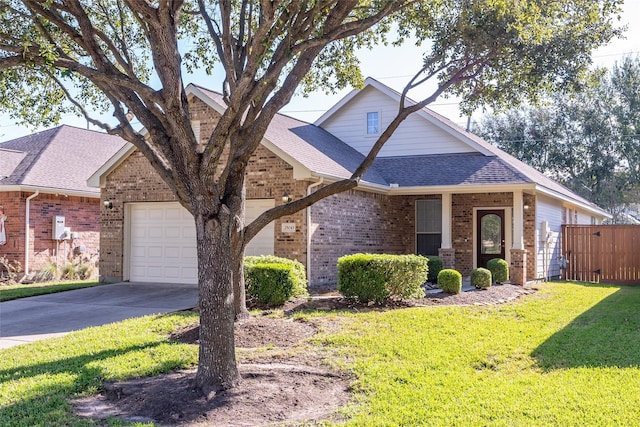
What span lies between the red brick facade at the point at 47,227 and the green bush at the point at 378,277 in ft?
37.7

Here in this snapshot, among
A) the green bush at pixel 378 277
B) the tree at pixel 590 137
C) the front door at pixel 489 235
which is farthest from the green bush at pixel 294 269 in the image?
the tree at pixel 590 137

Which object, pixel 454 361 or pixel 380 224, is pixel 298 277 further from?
pixel 380 224

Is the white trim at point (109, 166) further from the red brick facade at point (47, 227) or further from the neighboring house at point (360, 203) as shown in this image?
the red brick facade at point (47, 227)

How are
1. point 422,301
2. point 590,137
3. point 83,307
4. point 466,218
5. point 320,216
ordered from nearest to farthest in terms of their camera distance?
point 422,301
point 83,307
point 320,216
point 466,218
point 590,137

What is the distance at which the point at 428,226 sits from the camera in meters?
18.8

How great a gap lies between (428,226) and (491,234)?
196 cm

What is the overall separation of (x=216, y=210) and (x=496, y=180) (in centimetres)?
1130

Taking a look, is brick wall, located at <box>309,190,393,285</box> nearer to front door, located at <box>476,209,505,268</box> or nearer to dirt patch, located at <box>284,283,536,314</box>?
dirt patch, located at <box>284,283,536,314</box>

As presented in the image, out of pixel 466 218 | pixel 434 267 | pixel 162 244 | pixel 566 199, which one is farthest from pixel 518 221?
pixel 162 244

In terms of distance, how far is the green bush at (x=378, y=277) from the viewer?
435 inches

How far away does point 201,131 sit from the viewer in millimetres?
15570

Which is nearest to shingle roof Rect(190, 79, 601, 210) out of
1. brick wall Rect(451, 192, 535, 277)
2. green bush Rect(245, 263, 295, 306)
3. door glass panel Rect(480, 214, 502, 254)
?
brick wall Rect(451, 192, 535, 277)

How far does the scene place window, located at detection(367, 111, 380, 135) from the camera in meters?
20.3

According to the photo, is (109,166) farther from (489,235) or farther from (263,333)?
(489,235)
